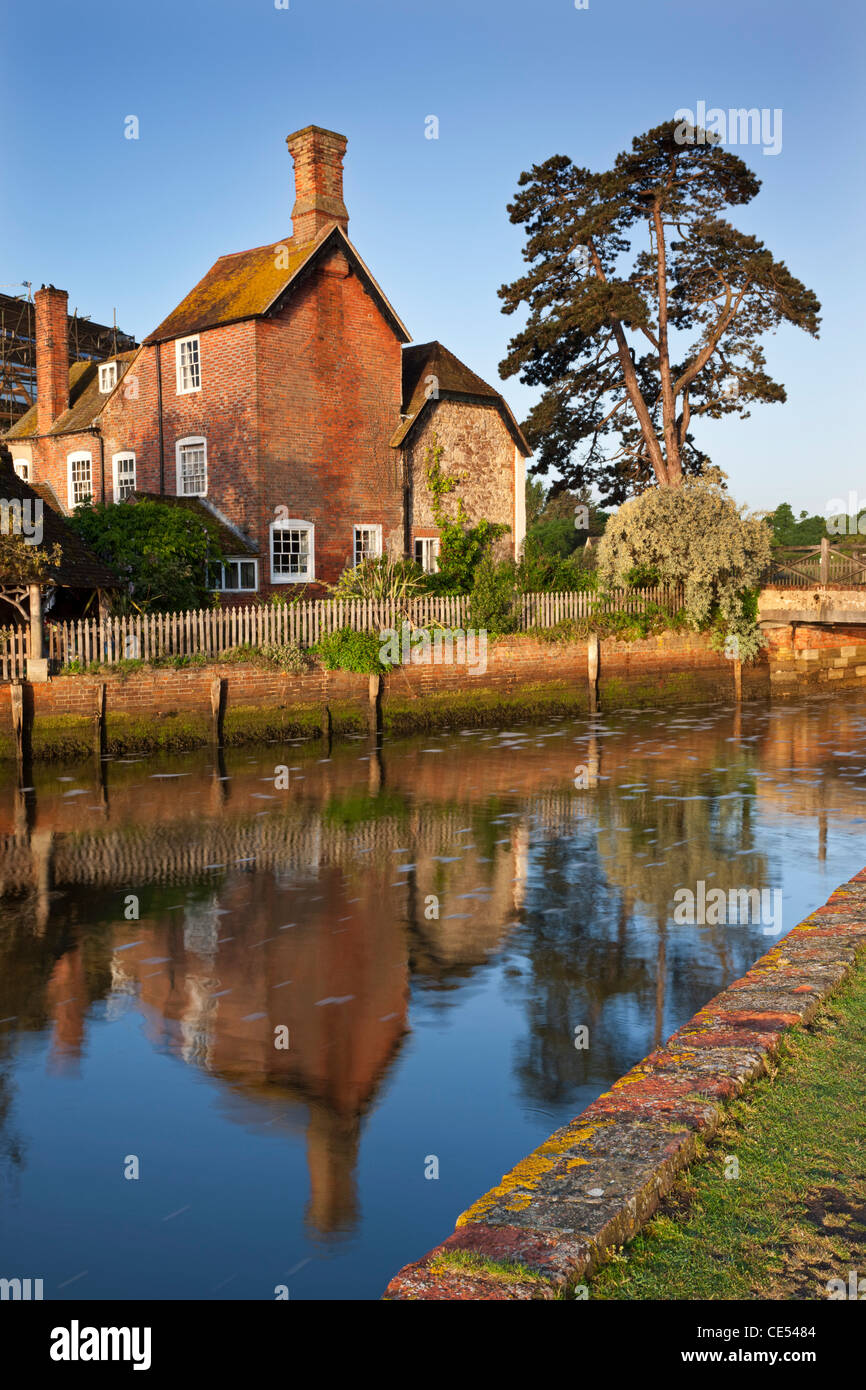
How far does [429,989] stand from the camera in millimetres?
8570

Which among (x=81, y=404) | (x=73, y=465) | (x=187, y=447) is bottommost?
(x=187, y=447)

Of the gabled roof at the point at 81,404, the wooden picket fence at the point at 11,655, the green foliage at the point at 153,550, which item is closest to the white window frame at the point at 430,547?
the green foliage at the point at 153,550

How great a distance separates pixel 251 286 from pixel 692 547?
14.3 meters

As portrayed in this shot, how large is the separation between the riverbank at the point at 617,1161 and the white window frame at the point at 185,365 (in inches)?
1093

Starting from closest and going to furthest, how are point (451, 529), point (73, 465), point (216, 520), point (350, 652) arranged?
point (350, 652), point (216, 520), point (451, 529), point (73, 465)

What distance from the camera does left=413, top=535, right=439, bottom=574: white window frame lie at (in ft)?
109

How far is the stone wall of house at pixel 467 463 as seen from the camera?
109ft

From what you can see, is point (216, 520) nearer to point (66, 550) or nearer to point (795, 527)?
point (66, 550)

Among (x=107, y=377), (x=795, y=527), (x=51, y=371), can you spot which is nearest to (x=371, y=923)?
(x=107, y=377)

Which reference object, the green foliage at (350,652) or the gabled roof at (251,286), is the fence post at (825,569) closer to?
the gabled roof at (251,286)

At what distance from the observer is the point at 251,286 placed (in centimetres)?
3011
